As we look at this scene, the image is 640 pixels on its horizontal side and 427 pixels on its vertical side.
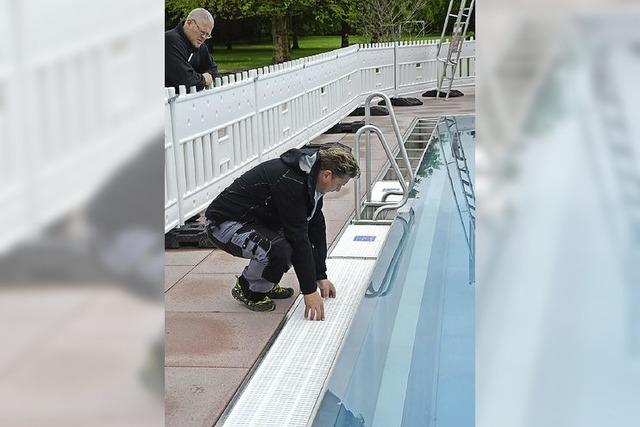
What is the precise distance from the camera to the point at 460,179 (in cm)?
855

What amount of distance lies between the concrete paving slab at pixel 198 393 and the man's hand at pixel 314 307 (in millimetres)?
620

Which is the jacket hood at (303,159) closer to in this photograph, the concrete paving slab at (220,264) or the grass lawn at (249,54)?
the concrete paving slab at (220,264)

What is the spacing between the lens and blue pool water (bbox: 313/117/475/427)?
3.58m

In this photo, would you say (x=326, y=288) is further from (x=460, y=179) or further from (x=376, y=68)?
(x=376, y=68)

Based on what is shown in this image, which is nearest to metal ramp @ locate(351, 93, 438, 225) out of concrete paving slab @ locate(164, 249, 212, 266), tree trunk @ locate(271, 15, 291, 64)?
concrete paving slab @ locate(164, 249, 212, 266)

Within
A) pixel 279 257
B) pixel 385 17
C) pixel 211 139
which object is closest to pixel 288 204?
pixel 279 257

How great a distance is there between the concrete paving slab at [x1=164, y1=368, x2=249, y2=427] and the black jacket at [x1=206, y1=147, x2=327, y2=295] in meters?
0.69

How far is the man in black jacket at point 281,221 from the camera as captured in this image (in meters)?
4.27

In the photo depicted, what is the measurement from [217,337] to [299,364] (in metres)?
0.60
